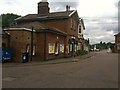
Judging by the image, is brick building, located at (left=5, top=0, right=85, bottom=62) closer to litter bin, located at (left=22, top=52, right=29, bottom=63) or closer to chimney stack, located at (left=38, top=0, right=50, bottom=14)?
chimney stack, located at (left=38, top=0, right=50, bottom=14)

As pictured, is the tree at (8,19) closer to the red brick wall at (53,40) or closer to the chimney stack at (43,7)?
the chimney stack at (43,7)

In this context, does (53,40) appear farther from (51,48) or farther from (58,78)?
(58,78)

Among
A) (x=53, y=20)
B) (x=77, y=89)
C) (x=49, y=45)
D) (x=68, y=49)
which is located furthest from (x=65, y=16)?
(x=77, y=89)

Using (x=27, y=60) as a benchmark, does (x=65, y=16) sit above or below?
above

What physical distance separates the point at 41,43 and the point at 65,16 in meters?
9.17

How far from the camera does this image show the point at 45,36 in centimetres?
2900

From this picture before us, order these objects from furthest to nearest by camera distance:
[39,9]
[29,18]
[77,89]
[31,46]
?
[39,9]
[29,18]
[31,46]
[77,89]

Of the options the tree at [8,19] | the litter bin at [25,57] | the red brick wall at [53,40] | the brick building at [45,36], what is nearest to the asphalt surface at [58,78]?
the litter bin at [25,57]

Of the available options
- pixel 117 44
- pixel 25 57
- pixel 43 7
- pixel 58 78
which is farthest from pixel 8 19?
pixel 58 78

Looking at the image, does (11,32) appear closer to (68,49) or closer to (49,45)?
(49,45)

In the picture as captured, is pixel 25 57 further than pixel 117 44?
No

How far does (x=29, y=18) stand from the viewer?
135 feet

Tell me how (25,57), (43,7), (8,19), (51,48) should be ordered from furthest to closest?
(8,19), (43,7), (51,48), (25,57)

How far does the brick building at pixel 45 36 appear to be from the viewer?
1019 inches
